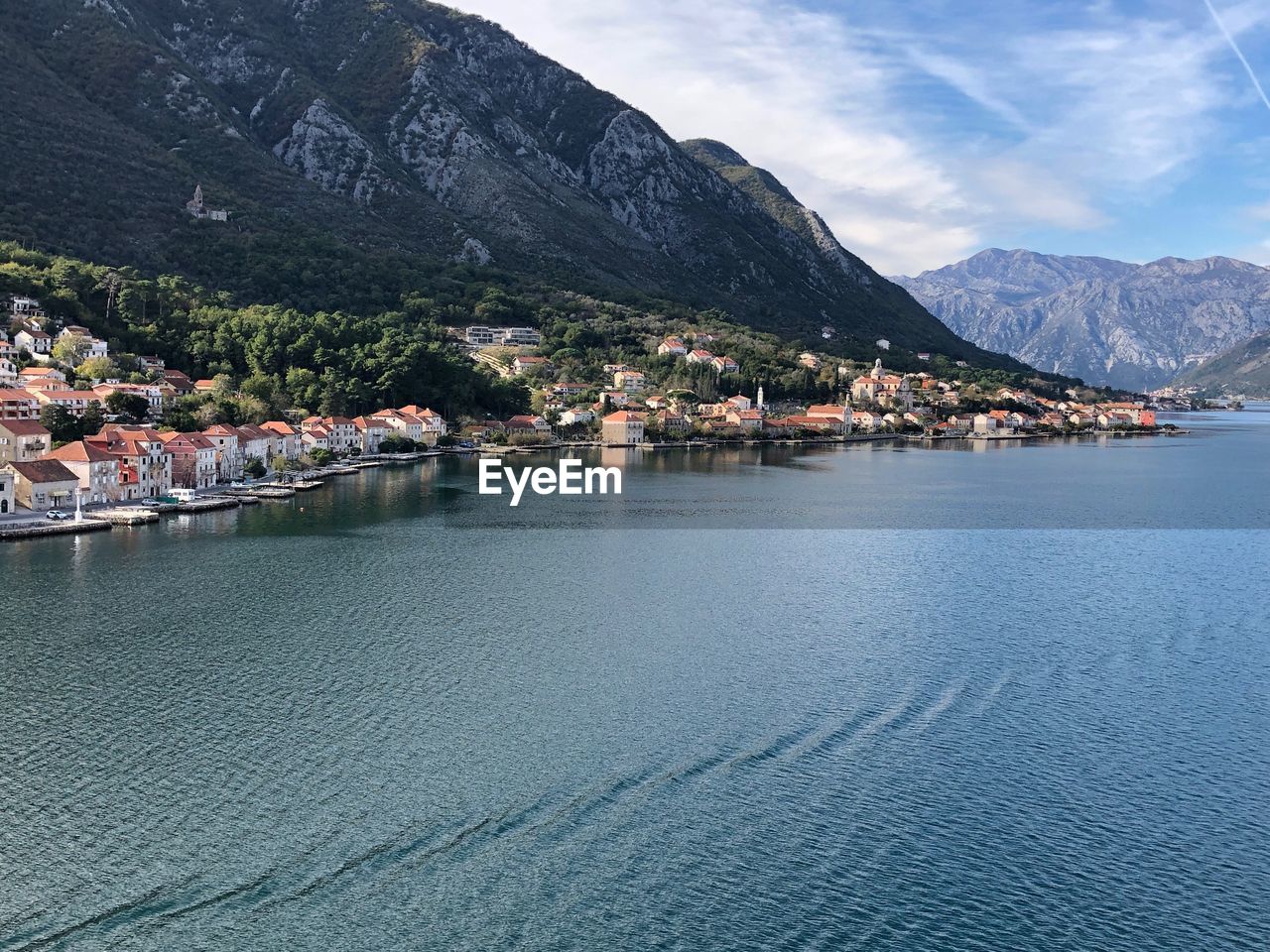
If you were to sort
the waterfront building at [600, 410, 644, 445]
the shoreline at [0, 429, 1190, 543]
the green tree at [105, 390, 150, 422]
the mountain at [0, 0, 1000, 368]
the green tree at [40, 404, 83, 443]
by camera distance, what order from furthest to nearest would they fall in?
the mountain at [0, 0, 1000, 368] < the waterfront building at [600, 410, 644, 445] < the green tree at [105, 390, 150, 422] < the green tree at [40, 404, 83, 443] < the shoreline at [0, 429, 1190, 543]

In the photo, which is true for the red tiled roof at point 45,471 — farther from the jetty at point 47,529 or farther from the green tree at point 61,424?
the green tree at point 61,424

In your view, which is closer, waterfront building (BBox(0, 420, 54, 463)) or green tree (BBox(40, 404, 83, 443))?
waterfront building (BBox(0, 420, 54, 463))

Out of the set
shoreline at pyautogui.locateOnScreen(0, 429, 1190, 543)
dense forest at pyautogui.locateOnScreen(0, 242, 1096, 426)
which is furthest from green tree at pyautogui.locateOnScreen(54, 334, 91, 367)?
shoreline at pyautogui.locateOnScreen(0, 429, 1190, 543)

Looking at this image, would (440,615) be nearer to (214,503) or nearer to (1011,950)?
(1011,950)

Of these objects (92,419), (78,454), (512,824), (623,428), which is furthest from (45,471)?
(623,428)


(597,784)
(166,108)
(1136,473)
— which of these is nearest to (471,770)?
(597,784)

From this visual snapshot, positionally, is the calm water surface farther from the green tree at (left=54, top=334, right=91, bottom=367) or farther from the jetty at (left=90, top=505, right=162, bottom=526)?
the green tree at (left=54, top=334, right=91, bottom=367)
